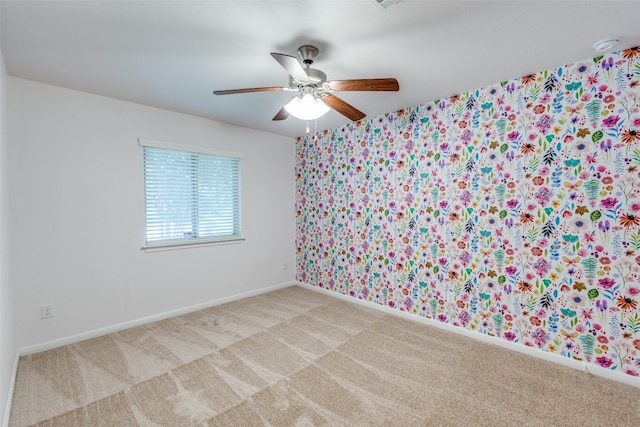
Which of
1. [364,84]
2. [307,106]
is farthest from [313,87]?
[364,84]

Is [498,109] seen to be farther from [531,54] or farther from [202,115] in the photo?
[202,115]

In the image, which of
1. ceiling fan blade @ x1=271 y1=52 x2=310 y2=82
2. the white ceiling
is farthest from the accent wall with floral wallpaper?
ceiling fan blade @ x1=271 y1=52 x2=310 y2=82

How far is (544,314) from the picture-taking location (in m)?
2.36

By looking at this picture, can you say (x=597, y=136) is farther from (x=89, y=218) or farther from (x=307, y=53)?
(x=89, y=218)

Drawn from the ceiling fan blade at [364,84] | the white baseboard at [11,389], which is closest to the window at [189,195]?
the white baseboard at [11,389]

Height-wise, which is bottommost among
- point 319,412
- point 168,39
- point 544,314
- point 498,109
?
point 319,412

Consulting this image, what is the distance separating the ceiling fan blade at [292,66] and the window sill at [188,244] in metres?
2.39

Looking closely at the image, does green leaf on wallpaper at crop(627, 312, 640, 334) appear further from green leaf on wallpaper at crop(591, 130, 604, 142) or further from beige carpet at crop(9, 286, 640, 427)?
green leaf on wallpaper at crop(591, 130, 604, 142)

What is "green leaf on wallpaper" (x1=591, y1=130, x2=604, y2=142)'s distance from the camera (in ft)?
6.91

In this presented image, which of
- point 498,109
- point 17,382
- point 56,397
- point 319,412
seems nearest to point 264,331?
point 319,412

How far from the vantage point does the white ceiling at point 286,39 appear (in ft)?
5.08

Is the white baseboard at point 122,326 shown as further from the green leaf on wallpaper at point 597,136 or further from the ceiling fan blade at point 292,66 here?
the green leaf on wallpaper at point 597,136

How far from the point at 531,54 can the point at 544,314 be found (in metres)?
2.00

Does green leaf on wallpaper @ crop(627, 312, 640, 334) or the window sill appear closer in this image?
green leaf on wallpaper @ crop(627, 312, 640, 334)
